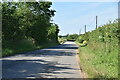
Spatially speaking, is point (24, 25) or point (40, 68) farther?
point (24, 25)

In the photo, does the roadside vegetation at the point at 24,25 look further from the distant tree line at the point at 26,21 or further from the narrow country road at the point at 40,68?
the narrow country road at the point at 40,68

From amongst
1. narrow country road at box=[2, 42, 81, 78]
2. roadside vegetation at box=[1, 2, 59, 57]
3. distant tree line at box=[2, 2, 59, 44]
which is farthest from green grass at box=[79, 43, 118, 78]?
distant tree line at box=[2, 2, 59, 44]

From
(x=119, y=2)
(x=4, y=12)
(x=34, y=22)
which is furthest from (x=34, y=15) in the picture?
(x=119, y=2)

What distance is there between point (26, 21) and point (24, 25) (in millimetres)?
2596

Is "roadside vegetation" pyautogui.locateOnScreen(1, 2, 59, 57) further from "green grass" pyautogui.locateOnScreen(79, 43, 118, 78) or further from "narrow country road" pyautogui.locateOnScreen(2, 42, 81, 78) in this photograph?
"green grass" pyautogui.locateOnScreen(79, 43, 118, 78)

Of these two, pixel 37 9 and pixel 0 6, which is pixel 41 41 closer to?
pixel 37 9

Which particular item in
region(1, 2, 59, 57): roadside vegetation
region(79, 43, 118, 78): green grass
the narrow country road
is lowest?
the narrow country road

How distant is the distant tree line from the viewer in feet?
96.7

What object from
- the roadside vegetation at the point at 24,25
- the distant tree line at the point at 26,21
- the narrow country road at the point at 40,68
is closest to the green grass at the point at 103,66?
the narrow country road at the point at 40,68

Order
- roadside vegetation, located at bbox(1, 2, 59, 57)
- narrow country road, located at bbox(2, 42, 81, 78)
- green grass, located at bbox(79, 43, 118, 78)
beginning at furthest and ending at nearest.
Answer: roadside vegetation, located at bbox(1, 2, 59, 57) < narrow country road, located at bbox(2, 42, 81, 78) < green grass, located at bbox(79, 43, 118, 78)

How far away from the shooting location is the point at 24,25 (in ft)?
139

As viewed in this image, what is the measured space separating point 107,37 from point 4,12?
50.4 ft

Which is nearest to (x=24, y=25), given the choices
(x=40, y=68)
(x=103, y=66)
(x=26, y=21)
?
(x=26, y=21)

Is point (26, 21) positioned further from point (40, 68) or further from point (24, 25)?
point (40, 68)
